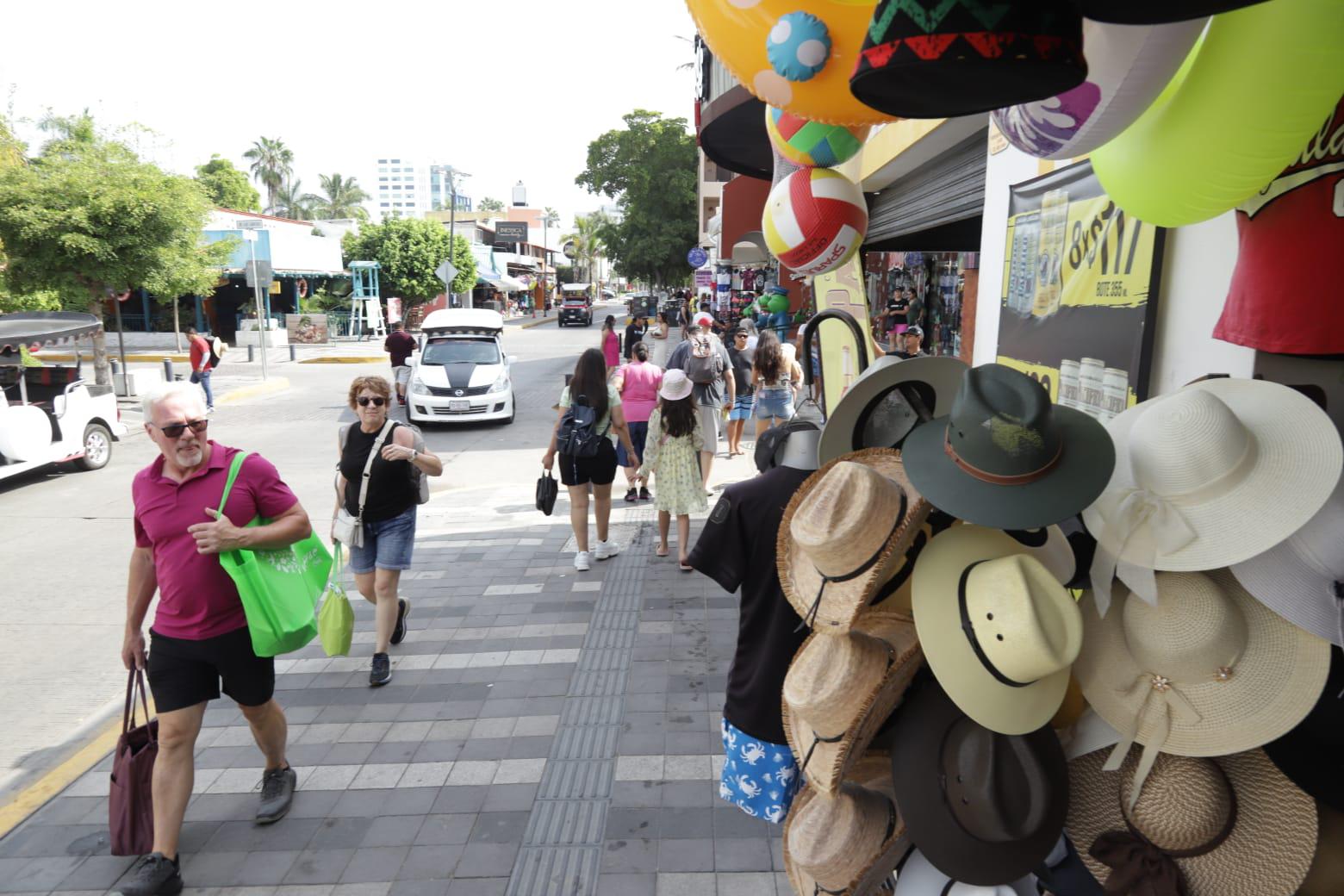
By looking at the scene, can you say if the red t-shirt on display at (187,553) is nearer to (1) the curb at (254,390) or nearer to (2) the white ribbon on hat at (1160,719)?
(2) the white ribbon on hat at (1160,719)

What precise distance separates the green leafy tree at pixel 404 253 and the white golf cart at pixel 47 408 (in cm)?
2584

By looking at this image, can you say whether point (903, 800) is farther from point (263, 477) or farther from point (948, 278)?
point (948, 278)

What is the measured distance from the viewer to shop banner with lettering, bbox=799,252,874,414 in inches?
193

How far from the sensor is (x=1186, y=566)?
139 cm

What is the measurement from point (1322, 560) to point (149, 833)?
12.4 feet

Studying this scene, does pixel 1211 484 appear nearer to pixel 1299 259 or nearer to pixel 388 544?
pixel 1299 259

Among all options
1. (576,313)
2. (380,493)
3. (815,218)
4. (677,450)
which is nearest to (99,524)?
(380,493)

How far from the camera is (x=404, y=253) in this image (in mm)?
36812

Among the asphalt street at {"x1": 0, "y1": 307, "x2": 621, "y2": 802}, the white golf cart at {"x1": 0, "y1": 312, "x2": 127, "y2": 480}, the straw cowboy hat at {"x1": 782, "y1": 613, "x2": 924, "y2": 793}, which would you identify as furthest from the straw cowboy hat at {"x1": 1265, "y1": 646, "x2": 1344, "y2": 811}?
the white golf cart at {"x1": 0, "y1": 312, "x2": 127, "y2": 480}

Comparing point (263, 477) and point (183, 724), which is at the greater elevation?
point (263, 477)

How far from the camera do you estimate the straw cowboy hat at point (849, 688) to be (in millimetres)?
1666

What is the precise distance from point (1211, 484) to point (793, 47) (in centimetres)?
160

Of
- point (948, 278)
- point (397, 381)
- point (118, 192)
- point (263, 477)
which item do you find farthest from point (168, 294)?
point (263, 477)

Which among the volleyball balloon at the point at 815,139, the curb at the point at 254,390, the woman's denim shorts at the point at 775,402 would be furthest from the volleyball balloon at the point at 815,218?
the curb at the point at 254,390
